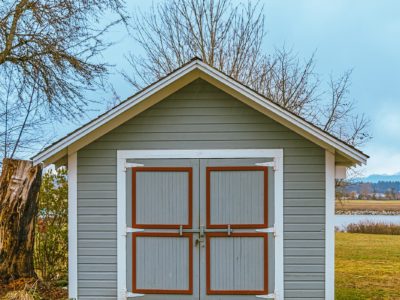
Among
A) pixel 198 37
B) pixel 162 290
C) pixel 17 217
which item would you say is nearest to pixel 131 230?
pixel 162 290

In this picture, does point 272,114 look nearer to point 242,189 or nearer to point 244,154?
point 244,154

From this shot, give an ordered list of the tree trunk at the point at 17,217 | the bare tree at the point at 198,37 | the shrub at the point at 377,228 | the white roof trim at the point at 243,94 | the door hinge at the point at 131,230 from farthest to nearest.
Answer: the shrub at the point at 377,228 < the bare tree at the point at 198,37 < the tree trunk at the point at 17,217 < the door hinge at the point at 131,230 < the white roof trim at the point at 243,94

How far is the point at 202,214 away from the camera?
20.9 ft

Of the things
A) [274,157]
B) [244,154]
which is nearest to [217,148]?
[244,154]

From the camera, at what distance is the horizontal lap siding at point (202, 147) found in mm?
6371

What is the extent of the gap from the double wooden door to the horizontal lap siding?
12.4 inches

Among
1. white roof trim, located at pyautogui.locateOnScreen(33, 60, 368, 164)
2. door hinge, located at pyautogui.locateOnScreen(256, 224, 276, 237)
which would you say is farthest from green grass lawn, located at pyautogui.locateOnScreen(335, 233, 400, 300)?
white roof trim, located at pyautogui.locateOnScreen(33, 60, 368, 164)

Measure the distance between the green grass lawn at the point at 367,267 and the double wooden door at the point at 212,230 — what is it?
9.59 ft

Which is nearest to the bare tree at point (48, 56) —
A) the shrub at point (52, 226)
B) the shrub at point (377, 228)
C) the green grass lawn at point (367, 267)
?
the shrub at point (52, 226)

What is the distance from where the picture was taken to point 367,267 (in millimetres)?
12625

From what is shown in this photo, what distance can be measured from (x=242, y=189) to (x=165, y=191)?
1.10m

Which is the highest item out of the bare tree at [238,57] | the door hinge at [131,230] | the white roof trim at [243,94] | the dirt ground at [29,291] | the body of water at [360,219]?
the bare tree at [238,57]

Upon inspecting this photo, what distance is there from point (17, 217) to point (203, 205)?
10.5ft

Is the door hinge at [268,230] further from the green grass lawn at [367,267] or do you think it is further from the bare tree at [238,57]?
the bare tree at [238,57]
